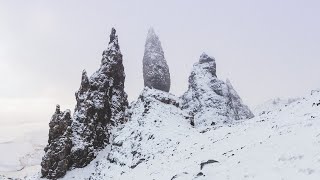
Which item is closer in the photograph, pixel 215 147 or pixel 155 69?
pixel 215 147

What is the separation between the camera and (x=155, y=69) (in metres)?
73.6

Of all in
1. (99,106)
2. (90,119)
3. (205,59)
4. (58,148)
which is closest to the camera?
(58,148)

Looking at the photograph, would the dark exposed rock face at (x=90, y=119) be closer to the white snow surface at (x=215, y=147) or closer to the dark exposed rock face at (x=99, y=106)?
the dark exposed rock face at (x=99, y=106)

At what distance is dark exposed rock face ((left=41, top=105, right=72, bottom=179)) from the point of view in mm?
55062

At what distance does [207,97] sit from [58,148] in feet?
86.1

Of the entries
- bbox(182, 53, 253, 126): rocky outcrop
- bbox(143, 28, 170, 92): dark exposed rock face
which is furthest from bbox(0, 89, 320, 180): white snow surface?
bbox(143, 28, 170, 92): dark exposed rock face

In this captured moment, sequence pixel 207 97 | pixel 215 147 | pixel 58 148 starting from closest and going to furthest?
pixel 215 147 → pixel 58 148 → pixel 207 97

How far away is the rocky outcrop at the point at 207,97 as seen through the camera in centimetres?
6353

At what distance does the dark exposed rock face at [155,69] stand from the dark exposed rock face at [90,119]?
6706 millimetres

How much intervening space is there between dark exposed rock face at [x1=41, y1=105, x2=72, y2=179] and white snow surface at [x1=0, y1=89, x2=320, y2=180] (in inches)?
71.0

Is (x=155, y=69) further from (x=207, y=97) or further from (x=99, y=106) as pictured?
(x=99, y=106)

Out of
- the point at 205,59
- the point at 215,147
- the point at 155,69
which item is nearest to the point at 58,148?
the point at 155,69

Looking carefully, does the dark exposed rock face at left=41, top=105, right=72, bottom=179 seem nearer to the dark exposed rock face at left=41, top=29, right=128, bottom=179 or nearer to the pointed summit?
the dark exposed rock face at left=41, top=29, right=128, bottom=179

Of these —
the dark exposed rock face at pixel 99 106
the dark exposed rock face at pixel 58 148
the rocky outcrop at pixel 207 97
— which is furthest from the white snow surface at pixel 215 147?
the rocky outcrop at pixel 207 97
